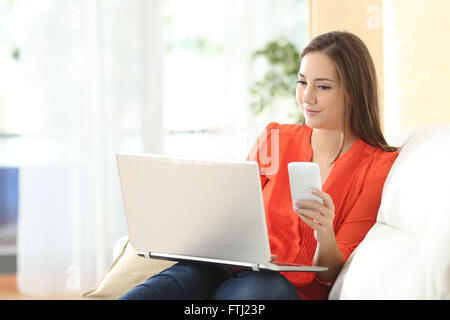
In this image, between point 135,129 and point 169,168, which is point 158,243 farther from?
point 135,129

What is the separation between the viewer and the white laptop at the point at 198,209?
1132mm

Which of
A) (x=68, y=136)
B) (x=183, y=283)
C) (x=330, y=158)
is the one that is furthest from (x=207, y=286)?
(x=68, y=136)

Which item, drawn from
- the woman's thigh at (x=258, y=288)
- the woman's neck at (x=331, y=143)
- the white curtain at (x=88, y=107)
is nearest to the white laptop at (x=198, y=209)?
the woman's thigh at (x=258, y=288)

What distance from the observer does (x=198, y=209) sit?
118 cm

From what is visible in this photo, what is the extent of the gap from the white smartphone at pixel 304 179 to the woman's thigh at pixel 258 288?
7.8 inches

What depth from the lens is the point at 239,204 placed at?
3.74ft

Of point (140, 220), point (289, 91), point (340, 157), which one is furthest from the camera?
point (289, 91)

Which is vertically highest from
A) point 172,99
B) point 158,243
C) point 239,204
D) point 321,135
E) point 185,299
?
point 172,99

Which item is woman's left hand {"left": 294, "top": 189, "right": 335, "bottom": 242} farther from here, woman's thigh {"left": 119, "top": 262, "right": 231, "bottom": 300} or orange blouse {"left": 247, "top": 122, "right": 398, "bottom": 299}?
woman's thigh {"left": 119, "top": 262, "right": 231, "bottom": 300}

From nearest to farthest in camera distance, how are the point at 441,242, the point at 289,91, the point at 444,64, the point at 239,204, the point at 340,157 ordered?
the point at 441,242 → the point at 239,204 → the point at 340,157 → the point at 444,64 → the point at 289,91

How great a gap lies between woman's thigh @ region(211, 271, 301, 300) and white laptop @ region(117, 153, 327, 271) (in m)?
0.02

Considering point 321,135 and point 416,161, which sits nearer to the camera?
point 416,161

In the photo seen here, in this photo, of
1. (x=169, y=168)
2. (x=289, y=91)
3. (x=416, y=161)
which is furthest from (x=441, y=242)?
(x=289, y=91)

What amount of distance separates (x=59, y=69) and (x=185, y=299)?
2.39m
